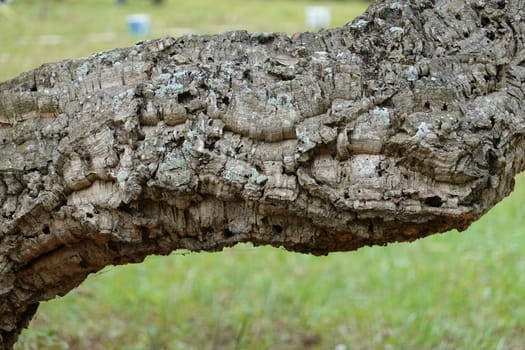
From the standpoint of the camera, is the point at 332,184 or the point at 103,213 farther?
the point at 103,213

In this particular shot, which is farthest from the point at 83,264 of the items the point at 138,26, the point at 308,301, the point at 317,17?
the point at 317,17

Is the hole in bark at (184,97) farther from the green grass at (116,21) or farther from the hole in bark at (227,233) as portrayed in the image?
the green grass at (116,21)

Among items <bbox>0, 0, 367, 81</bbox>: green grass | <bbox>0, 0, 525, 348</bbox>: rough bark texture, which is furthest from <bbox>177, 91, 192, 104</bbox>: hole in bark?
<bbox>0, 0, 367, 81</bbox>: green grass

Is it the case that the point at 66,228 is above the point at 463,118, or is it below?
below

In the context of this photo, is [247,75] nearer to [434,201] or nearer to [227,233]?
[227,233]

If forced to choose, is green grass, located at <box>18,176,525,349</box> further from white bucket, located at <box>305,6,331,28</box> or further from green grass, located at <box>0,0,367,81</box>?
white bucket, located at <box>305,6,331,28</box>

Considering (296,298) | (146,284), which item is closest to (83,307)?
(146,284)

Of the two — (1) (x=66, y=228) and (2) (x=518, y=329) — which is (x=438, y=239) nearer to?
(2) (x=518, y=329)
